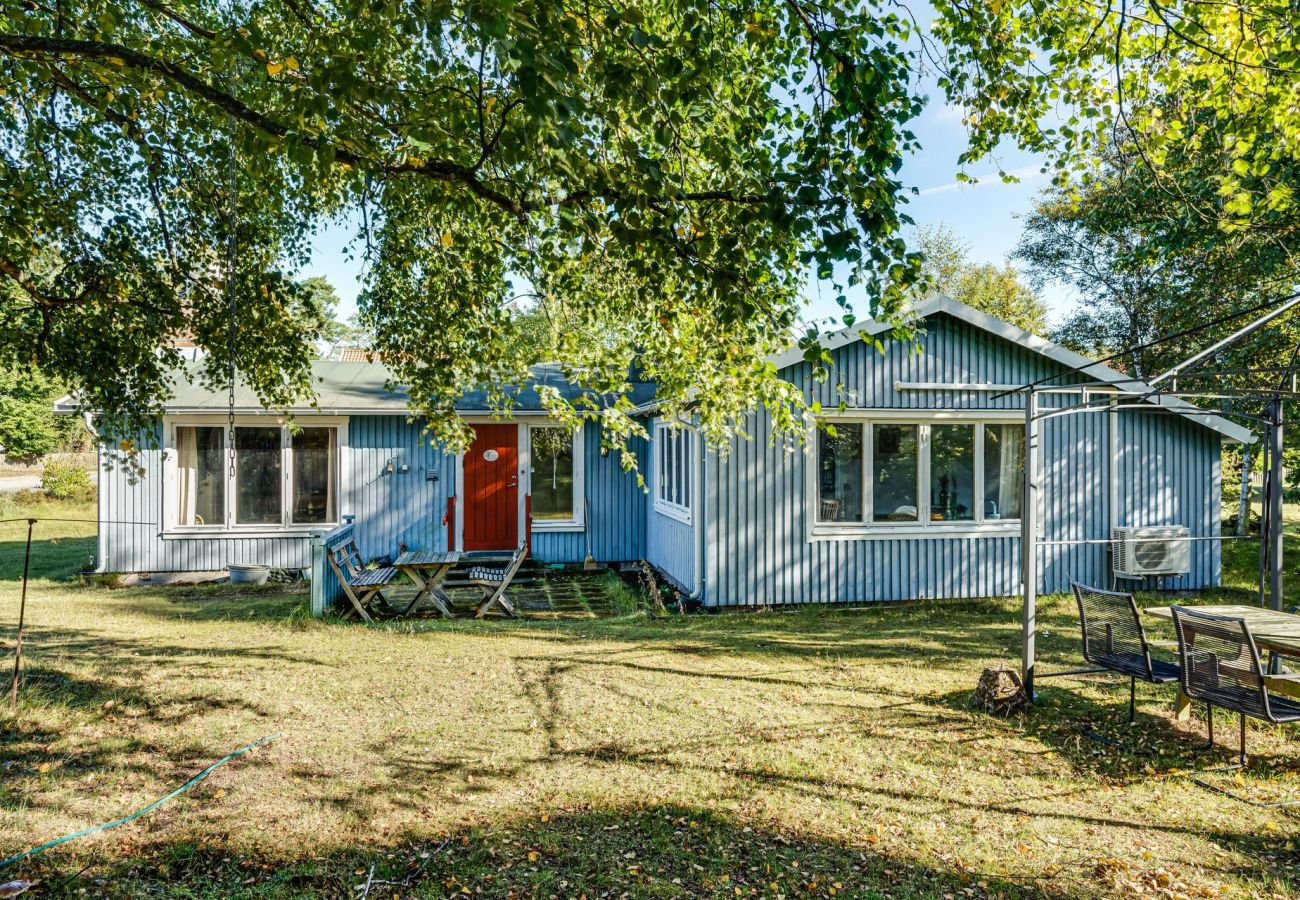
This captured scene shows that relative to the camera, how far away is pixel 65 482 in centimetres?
2077

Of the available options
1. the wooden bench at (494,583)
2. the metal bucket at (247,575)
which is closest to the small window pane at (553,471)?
the wooden bench at (494,583)

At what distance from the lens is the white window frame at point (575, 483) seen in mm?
13008

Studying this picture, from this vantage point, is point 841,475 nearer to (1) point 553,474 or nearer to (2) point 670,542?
(2) point 670,542

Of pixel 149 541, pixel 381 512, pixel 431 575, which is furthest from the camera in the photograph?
pixel 381 512

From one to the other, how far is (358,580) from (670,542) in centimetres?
434

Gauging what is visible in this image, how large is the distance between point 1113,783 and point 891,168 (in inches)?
149

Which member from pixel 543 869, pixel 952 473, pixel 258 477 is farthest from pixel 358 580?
pixel 952 473

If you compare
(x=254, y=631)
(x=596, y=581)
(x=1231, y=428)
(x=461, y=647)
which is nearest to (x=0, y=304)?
(x=254, y=631)

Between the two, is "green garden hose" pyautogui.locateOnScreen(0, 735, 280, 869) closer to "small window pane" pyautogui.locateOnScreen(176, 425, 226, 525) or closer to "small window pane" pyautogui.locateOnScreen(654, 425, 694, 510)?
"small window pane" pyautogui.locateOnScreen(654, 425, 694, 510)

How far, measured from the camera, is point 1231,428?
10.3m

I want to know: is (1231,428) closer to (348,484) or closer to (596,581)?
(596,581)

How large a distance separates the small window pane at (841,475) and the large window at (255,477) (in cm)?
766

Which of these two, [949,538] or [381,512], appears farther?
[381,512]

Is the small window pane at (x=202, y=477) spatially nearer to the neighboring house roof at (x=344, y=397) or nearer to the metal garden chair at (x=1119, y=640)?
the neighboring house roof at (x=344, y=397)
